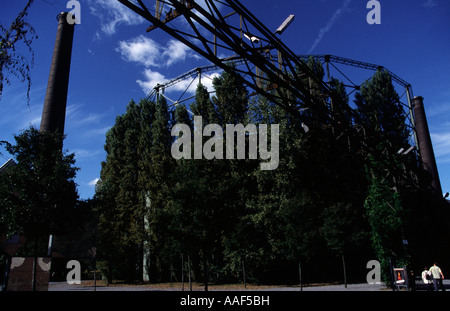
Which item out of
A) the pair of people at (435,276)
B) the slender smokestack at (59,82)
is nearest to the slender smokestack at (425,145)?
the pair of people at (435,276)

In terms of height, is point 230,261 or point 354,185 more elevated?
point 354,185

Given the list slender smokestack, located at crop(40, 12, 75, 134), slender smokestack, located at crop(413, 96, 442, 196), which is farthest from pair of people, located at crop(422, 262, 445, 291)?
slender smokestack, located at crop(40, 12, 75, 134)

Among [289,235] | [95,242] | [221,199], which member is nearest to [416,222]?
[289,235]

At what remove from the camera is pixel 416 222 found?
2405 cm

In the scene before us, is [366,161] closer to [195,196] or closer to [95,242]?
[195,196]

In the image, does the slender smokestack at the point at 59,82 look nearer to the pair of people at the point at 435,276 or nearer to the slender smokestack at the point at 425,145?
the pair of people at the point at 435,276

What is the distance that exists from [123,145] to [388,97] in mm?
28837

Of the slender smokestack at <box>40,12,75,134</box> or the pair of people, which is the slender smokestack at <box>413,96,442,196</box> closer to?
the pair of people

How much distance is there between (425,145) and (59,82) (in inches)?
1363

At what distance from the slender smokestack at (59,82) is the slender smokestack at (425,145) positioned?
110 ft

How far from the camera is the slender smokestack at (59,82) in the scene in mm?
24469

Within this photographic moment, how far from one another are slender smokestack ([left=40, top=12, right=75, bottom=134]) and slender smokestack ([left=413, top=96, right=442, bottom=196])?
110ft

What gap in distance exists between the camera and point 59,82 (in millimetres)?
25562

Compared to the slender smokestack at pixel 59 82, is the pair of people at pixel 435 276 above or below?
below
